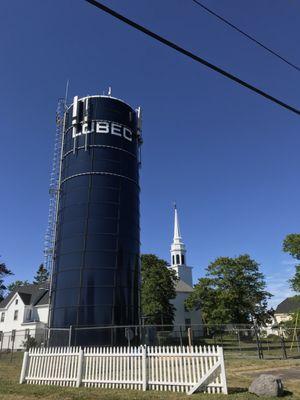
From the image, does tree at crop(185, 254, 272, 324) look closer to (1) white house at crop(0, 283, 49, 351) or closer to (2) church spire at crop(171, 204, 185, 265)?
(1) white house at crop(0, 283, 49, 351)

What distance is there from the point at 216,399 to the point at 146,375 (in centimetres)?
253

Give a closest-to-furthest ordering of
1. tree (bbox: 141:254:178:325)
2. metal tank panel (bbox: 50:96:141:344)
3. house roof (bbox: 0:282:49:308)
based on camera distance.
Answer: metal tank panel (bbox: 50:96:141:344), house roof (bbox: 0:282:49:308), tree (bbox: 141:254:178:325)

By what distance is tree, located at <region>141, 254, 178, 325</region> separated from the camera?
159 ft

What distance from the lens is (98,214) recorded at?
68.6ft

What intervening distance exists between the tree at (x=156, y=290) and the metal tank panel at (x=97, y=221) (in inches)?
1101

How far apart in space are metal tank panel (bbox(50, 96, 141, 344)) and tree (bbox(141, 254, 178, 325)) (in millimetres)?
27968

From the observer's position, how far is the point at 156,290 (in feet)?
163

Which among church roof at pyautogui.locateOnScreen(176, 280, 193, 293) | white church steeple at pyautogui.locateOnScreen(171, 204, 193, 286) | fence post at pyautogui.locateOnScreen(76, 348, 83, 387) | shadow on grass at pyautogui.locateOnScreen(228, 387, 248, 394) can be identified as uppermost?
white church steeple at pyautogui.locateOnScreen(171, 204, 193, 286)

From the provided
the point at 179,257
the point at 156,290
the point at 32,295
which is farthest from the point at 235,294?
the point at 179,257

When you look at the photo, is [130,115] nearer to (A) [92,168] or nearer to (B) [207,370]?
(A) [92,168]

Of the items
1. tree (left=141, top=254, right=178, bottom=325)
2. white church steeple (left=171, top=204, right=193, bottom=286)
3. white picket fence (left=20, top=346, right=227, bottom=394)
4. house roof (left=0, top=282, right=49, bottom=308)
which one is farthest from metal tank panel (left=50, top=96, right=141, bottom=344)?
white church steeple (left=171, top=204, right=193, bottom=286)

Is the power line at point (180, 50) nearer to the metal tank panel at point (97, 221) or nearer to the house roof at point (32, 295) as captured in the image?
the metal tank panel at point (97, 221)

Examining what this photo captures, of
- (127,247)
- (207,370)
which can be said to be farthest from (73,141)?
(207,370)

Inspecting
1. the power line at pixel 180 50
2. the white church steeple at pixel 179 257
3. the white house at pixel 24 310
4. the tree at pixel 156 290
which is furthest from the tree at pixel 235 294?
the power line at pixel 180 50
